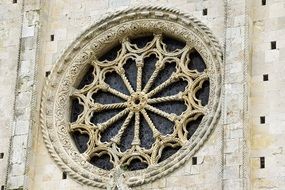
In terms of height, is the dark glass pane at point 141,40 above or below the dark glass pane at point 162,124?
above

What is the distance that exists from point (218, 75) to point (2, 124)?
4558 mm

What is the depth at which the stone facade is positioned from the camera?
21047 mm

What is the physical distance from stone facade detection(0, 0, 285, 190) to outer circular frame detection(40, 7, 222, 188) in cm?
14

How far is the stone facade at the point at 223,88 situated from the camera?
69.1 ft

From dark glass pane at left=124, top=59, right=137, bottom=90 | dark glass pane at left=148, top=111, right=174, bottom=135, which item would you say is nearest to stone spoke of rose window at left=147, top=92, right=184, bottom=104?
dark glass pane at left=148, top=111, right=174, bottom=135

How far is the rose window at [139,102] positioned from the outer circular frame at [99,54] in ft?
0.70

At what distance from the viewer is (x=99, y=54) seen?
78.3 feet

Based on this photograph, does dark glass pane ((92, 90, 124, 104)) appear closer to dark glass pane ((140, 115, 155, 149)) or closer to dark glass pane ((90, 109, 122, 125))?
dark glass pane ((90, 109, 122, 125))

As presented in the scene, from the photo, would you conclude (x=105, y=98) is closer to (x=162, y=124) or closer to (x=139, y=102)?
(x=139, y=102)

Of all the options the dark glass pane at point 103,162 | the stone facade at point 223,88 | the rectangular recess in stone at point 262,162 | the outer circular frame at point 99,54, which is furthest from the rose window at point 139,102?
the rectangular recess in stone at point 262,162

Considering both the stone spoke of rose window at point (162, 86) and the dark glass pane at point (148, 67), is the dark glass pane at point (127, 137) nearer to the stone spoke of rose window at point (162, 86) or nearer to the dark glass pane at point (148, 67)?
the stone spoke of rose window at point (162, 86)

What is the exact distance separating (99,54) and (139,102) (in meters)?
1.53

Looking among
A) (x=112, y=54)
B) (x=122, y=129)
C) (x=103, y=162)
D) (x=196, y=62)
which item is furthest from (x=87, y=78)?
(x=196, y=62)

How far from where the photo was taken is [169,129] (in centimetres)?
2259
